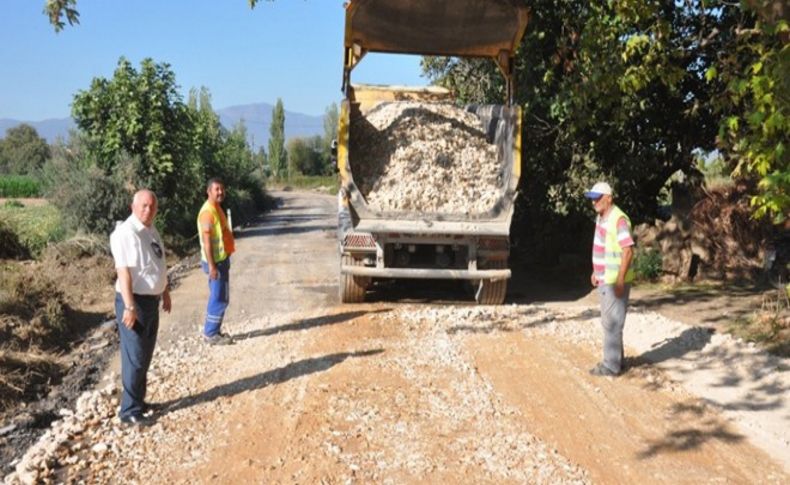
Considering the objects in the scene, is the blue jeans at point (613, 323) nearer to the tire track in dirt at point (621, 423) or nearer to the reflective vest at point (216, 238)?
the tire track in dirt at point (621, 423)

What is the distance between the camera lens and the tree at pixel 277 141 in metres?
79.2

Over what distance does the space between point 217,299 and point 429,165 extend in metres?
3.25

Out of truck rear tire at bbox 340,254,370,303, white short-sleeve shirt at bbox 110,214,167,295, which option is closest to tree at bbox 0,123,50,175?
truck rear tire at bbox 340,254,370,303

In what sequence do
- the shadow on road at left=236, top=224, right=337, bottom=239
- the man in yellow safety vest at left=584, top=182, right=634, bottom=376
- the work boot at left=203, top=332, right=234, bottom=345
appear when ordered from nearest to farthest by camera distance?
1. the man in yellow safety vest at left=584, top=182, right=634, bottom=376
2. the work boot at left=203, top=332, right=234, bottom=345
3. the shadow on road at left=236, top=224, right=337, bottom=239

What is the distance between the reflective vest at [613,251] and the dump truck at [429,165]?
92.5 inches

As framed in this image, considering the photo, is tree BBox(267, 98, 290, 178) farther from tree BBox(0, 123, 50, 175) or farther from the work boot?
the work boot

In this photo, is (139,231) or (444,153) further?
(444,153)

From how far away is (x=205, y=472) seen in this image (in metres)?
3.94

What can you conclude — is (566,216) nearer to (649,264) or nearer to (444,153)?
(649,264)

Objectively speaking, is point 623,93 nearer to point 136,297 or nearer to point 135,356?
point 136,297

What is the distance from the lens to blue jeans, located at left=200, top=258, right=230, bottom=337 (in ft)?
22.1

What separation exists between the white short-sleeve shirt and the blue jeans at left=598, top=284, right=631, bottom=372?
355cm

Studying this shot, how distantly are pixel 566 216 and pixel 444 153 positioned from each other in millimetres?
3795

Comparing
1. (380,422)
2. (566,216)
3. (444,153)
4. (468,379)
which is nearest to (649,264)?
(566,216)
